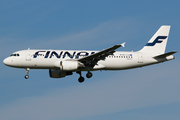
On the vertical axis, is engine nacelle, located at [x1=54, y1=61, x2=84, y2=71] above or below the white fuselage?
below

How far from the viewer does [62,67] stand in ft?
154

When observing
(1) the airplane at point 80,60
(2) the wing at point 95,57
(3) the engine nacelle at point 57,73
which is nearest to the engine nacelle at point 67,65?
(1) the airplane at point 80,60

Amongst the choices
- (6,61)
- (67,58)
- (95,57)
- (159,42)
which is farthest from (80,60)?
(159,42)

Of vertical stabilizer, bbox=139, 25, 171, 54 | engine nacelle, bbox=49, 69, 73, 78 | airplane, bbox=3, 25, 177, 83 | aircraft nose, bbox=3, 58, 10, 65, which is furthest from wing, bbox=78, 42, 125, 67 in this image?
aircraft nose, bbox=3, 58, 10, 65

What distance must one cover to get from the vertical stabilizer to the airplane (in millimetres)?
642

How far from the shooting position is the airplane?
47.4 meters

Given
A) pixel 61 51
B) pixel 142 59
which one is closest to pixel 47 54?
pixel 61 51

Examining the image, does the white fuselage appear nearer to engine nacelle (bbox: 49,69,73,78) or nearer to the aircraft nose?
the aircraft nose

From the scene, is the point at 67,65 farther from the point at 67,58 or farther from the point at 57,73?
the point at 57,73

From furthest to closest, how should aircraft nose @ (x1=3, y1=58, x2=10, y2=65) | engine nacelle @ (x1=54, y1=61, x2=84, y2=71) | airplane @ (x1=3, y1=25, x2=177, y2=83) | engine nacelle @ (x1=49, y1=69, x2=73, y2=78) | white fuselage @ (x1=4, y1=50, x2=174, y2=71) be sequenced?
engine nacelle @ (x1=49, y1=69, x2=73, y2=78) < aircraft nose @ (x1=3, y1=58, x2=10, y2=65) < white fuselage @ (x1=4, y1=50, x2=174, y2=71) < airplane @ (x1=3, y1=25, x2=177, y2=83) < engine nacelle @ (x1=54, y1=61, x2=84, y2=71)

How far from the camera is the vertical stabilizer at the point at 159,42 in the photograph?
177ft

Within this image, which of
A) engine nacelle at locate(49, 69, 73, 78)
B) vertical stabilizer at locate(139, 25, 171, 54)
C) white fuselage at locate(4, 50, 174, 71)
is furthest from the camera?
vertical stabilizer at locate(139, 25, 171, 54)

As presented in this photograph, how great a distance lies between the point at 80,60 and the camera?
47.9m

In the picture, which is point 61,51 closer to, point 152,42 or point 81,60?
point 81,60
